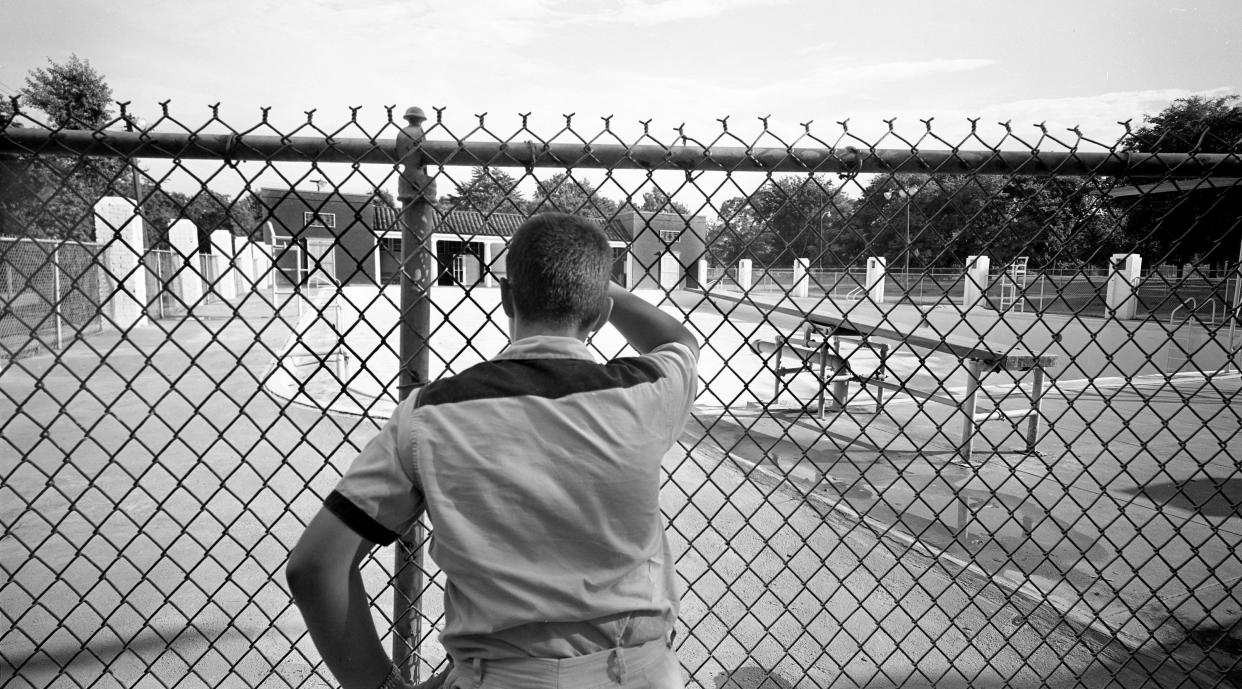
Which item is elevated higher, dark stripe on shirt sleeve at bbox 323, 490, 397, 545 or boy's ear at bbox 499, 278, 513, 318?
boy's ear at bbox 499, 278, 513, 318

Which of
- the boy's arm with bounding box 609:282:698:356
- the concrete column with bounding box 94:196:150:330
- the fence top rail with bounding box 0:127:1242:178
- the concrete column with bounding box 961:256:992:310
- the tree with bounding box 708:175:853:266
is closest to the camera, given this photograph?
the boy's arm with bounding box 609:282:698:356

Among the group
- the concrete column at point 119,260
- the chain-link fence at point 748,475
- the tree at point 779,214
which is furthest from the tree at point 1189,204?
the concrete column at point 119,260

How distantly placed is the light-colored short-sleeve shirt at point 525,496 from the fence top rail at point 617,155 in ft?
2.49

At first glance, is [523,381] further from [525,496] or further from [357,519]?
[357,519]

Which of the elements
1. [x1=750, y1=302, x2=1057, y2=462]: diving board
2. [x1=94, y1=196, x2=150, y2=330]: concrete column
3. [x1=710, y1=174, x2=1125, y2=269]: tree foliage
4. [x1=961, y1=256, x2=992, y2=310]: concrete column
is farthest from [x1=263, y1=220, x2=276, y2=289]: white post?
[x1=94, y1=196, x2=150, y2=330]: concrete column

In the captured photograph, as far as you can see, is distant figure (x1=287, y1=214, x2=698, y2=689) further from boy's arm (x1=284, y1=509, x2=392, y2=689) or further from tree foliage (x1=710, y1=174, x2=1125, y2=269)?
tree foliage (x1=710, y1=174, x2=1125, y2=269)

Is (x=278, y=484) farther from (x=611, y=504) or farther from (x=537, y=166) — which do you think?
(x=611, y=504)

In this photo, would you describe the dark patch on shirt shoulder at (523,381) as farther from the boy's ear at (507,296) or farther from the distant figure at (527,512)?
the boy's ear at (507,296)

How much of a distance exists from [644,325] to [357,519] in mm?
787

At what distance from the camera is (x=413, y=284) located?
1.89 m

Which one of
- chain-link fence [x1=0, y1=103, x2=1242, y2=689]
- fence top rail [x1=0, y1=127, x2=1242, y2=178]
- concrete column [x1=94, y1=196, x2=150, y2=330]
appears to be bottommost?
chain-link fence [x1=0, y1=103, x2=1242, y2=689]

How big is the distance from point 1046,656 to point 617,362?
2818 mm

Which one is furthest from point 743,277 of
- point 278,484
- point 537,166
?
point 537,166

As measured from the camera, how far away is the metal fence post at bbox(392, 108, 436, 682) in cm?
188
